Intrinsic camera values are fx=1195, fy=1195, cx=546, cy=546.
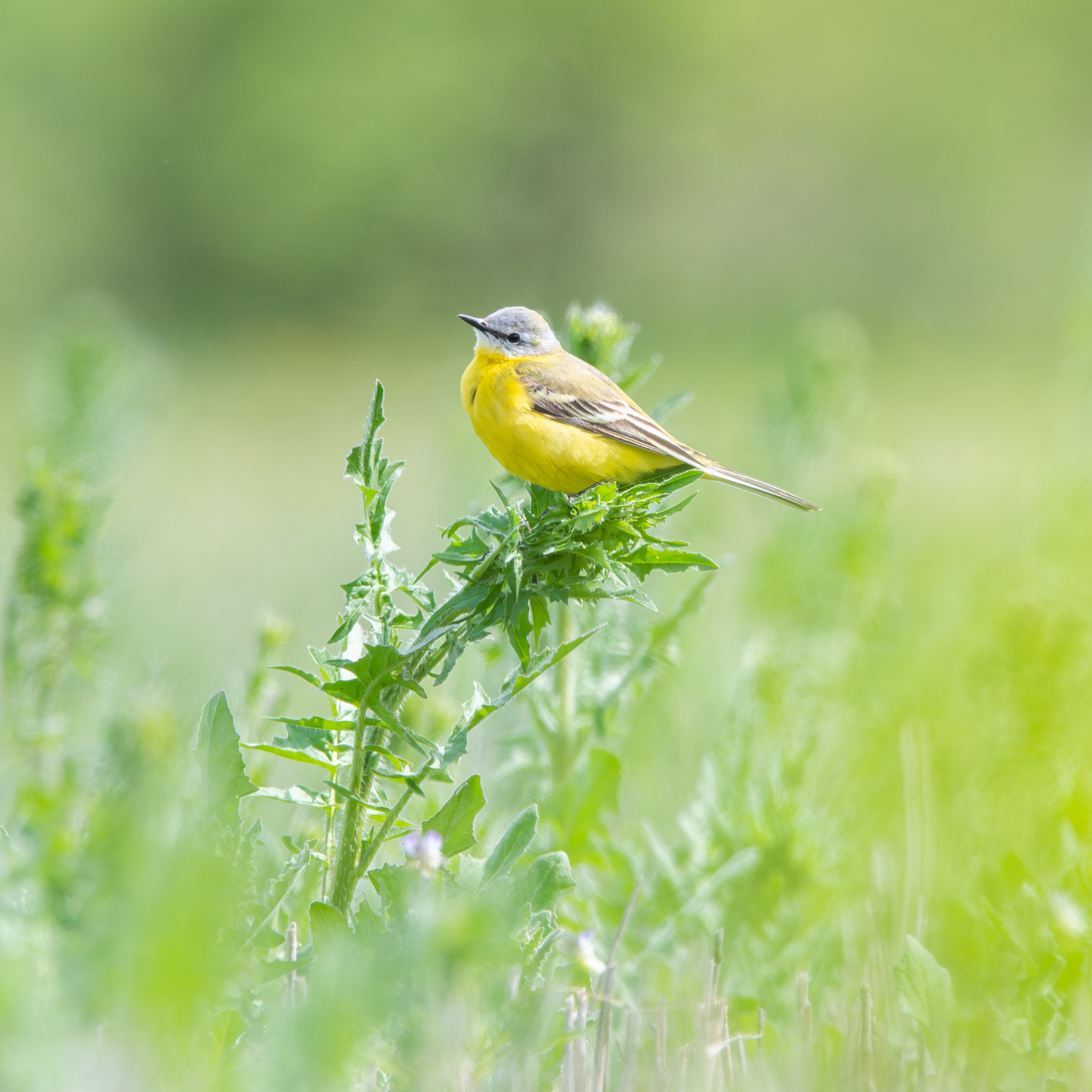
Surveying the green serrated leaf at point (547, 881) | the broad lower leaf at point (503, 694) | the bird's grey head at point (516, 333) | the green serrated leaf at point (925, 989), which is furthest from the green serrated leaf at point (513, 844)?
the bird's grey head at point (516, 333)

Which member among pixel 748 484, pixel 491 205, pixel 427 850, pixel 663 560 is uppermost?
pixel 491 205

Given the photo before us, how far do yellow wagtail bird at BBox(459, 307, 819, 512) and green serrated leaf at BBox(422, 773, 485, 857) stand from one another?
113cm

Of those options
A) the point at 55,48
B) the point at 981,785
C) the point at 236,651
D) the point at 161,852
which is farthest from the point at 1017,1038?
the point at 55,48

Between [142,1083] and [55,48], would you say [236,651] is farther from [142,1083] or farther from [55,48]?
[55,48]

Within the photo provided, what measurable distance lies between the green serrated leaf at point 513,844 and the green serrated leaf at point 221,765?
1.22 ft

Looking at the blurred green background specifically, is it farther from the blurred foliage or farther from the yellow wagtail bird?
the yellow wagtail bird

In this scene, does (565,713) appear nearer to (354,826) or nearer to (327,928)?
(354,826)

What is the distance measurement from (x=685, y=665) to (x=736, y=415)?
958cm

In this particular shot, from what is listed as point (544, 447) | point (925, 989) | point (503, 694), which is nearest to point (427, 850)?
point (503, 694)

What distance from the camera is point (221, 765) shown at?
1.68 metres

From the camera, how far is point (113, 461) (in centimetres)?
389

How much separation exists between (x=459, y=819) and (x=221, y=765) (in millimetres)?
350

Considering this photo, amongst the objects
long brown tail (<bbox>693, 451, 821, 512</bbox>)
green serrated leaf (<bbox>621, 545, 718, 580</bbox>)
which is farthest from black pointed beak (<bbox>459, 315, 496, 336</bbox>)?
green serrated leaf (<bbox>621, 545, 718, 580</bbox>)

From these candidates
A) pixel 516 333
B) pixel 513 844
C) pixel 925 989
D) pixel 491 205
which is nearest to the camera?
pixel 513 844
